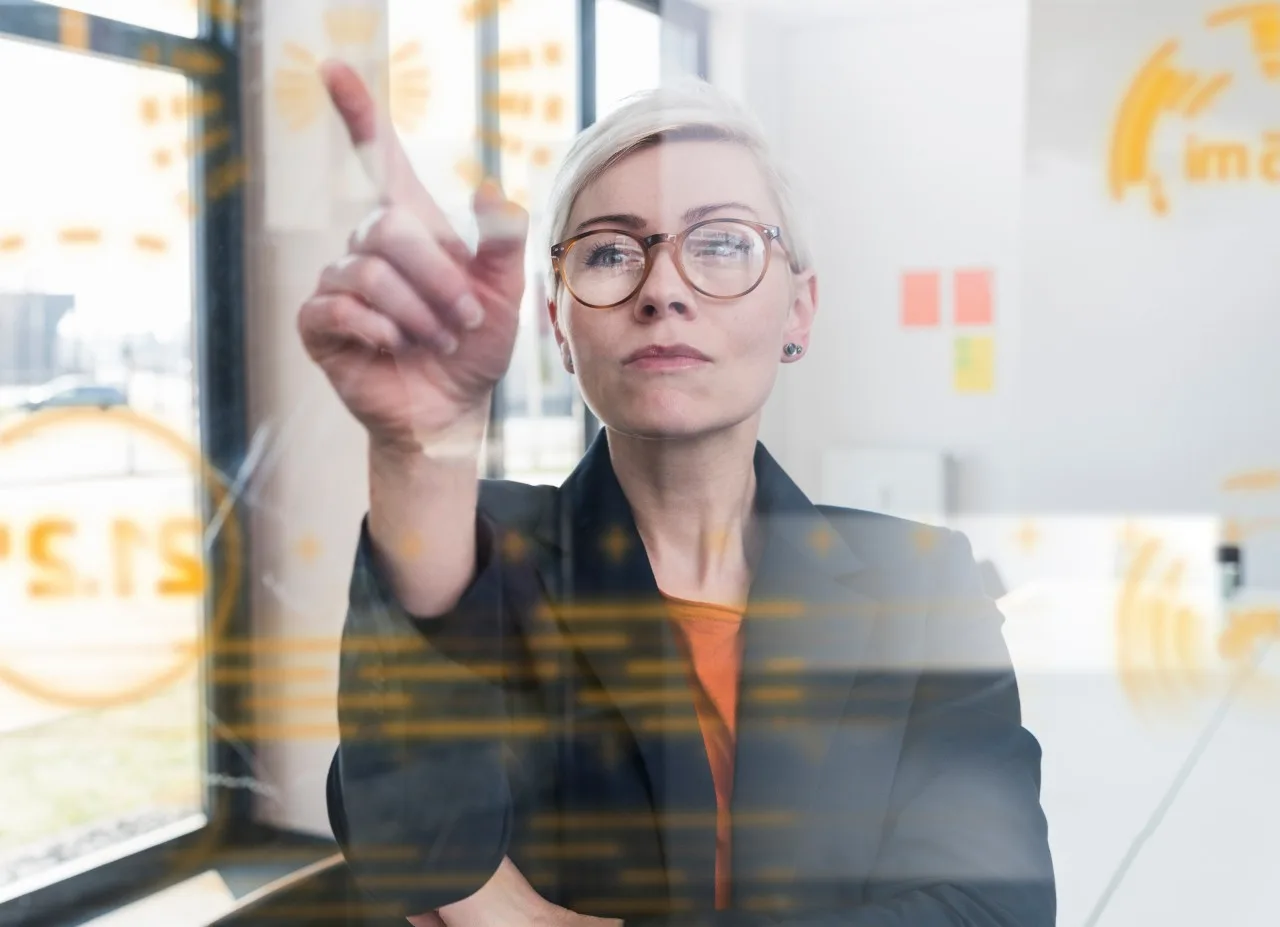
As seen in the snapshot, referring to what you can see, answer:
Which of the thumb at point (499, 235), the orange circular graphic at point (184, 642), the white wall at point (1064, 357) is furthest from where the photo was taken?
the orange circular graphic at point (184, 642)

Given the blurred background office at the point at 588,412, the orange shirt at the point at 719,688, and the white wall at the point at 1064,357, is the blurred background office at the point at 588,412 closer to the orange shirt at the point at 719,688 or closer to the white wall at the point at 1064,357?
the white wall at the point at 1064,357

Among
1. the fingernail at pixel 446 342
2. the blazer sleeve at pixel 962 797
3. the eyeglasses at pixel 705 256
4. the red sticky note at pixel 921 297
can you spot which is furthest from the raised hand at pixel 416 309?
the blazer sleeve at pixel 962 797

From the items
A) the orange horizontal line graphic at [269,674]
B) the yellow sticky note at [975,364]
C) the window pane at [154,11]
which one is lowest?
the orange horizontal line graphic at [269,674]

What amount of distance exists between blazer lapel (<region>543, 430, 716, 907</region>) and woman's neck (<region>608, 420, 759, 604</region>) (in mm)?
15

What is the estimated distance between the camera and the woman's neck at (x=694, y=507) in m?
0.87

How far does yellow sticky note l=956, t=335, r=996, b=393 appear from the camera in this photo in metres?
0.82

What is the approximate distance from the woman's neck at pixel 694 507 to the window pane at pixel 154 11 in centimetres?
58

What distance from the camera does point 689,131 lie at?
83cm

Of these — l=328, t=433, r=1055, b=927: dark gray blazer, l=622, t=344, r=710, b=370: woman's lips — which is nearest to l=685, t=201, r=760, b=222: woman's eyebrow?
l=622, t=344, r=710, b=370: woman's lips

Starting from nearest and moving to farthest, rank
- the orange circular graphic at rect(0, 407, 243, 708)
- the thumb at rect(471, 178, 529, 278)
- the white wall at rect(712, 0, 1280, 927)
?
the white wall at rect(712, 0, 1280, 927) < the thumb at rect(471, 178, 529, 278) < the orange circular graphic at rect(0, 407, 243, 708)

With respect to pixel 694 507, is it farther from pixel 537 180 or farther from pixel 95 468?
pixel 95 468

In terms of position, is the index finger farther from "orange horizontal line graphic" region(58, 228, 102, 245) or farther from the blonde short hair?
"orange horizontal line graphic" region(58, 228, 102, 245)

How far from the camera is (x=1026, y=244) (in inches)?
31.8

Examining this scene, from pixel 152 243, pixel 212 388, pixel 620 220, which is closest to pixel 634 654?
pixel 620 220
